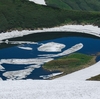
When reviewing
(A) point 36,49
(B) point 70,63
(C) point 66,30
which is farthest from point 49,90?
(C) point 66,30

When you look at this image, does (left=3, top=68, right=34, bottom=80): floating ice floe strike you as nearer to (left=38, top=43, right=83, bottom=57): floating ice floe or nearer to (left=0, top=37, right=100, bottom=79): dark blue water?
(left=0, top=37, right=100, bottom=79): dark blue water

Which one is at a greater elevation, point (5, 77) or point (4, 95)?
point (4, 95)

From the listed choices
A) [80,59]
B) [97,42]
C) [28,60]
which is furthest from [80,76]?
[97,42]

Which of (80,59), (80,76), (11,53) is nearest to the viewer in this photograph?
(80,76)

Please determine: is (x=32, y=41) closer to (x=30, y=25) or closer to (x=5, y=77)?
(x=30, y=25)

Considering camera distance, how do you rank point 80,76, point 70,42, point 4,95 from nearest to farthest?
point 4,95 < point 80,76 < point 70,42

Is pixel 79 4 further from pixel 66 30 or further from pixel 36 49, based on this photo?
pixel 36 49

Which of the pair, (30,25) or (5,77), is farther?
(30,25)
